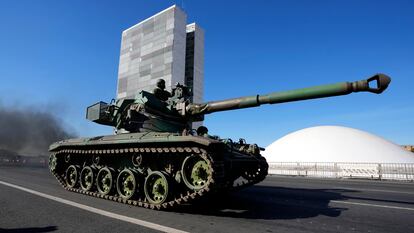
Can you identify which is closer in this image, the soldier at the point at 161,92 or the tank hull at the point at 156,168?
the tank hull at the point at 156,168

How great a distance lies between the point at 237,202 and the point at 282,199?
1.66 m

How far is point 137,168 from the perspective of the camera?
9344 millimetres

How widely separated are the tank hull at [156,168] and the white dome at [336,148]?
113ft

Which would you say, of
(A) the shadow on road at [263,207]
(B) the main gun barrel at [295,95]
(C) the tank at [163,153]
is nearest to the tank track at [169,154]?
(C) the tank at [163,153]

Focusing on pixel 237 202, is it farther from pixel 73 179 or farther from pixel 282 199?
pixel 73 179

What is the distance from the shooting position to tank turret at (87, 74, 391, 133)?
7.77 metres

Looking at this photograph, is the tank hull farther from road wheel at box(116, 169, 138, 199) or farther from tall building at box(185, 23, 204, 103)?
tall building at box(185, 23, 204, 103)

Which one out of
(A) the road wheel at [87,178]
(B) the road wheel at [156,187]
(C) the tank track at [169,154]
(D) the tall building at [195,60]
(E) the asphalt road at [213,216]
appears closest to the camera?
(E) the asphalt road at [213,216]

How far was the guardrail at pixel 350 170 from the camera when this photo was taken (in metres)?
24.1

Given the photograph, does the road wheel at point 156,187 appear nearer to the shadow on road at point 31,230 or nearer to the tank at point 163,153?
the tank at point 163,153

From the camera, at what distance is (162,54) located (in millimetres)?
64750

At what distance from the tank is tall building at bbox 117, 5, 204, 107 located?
1971 inches

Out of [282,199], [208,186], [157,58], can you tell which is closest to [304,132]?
[157,58]

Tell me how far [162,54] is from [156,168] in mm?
58060
